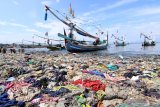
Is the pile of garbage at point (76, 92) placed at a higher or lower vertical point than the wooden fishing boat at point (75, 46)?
lower

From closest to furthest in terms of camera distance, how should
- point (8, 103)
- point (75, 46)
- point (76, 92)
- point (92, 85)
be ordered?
point (8, 103) → point (76, 92) → point (92, 85) → point (75, 46)

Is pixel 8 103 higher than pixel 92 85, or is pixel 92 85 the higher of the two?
pixel 92 85

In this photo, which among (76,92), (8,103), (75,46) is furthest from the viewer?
(75,46)

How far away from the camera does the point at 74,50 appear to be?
160ft

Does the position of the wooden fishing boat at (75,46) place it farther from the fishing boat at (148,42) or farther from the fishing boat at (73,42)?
the fishing boat at (148,42)

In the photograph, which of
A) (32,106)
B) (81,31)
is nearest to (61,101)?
(32,106)

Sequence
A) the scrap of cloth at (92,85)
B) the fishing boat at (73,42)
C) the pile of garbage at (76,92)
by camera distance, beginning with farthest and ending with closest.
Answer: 1. the fishing boat at (73,42)
2. the scrap of cloth at (92,85)
3. the pile of garbage at (76,92)

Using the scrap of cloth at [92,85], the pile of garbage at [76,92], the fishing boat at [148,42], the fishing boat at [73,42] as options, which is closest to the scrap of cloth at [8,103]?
the pile of garbage at [76,92]

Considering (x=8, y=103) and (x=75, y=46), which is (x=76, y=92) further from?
(x=75, y=46)

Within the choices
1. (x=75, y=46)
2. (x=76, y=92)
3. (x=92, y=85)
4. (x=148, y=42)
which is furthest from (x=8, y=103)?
(x=148, y=42)

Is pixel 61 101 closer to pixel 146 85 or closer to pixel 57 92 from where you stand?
pixel 57 92

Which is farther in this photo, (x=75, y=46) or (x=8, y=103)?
(x=75, y=46)

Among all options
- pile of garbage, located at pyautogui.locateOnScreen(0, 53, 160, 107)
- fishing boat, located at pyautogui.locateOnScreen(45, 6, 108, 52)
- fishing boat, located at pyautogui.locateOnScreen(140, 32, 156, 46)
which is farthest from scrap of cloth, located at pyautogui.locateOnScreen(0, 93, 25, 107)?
fishing boat, located at pyautogui.locateOnScreen(140, 32, 156, 46)

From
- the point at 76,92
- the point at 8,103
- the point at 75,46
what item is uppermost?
the point at 75,46
